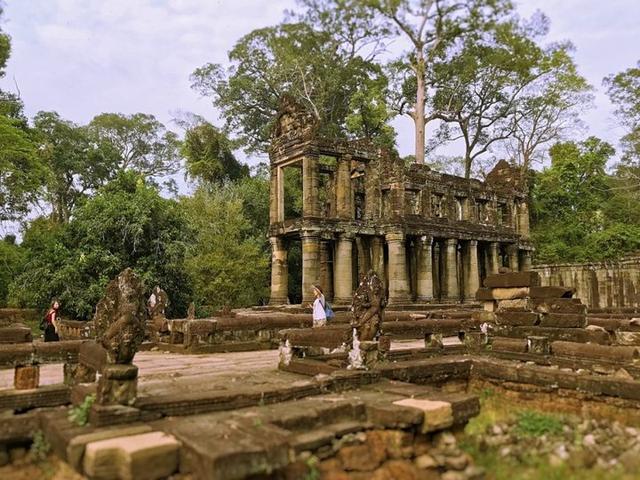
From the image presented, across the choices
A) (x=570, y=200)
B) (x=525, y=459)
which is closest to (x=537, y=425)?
(x=525, y=459)

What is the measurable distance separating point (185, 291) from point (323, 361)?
1579 cm

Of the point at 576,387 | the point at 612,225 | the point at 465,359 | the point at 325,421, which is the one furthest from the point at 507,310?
the point at 612,225

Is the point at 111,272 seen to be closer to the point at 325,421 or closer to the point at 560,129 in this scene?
the point at 325,421

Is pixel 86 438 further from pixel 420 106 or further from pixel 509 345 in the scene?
pixel 420 106

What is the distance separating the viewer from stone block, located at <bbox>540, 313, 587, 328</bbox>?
10391 mm

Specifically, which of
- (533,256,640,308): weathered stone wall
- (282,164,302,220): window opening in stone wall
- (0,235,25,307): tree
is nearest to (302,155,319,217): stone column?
(282,164,302,220): window opening in stone wall

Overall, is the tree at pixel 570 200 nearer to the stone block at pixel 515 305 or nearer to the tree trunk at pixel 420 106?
the tree trunk at pixel 420 106

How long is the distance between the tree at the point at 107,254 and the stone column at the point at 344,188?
6.86 metres

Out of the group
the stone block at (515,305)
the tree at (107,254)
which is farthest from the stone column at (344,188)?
the stone block at (515,305)

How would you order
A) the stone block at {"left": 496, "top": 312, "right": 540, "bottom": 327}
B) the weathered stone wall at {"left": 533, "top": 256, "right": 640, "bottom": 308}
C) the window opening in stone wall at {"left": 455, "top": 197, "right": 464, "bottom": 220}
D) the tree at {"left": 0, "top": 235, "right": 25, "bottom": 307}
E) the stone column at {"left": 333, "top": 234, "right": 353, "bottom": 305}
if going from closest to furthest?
the stone block at {"left": 496, "top": 312, "right": 540, "bottom": 327}
the tree at {"left": 0, "top": 235, "right": 25, "bottom": 307}
the stone column at {"left": 333, "top": 234, "right": 353, "bottom": 305}
the weathered stone wall at {"left": 533, "top": 256, "right": 640, "bottom": 308}
the window opening in stone wall at {"left": 455, "top": 197, "right": 464, "bottom": 220}

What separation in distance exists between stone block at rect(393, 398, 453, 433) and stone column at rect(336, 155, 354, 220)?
1857 cm

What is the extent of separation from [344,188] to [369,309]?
1656 cm

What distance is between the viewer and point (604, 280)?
26.5 m

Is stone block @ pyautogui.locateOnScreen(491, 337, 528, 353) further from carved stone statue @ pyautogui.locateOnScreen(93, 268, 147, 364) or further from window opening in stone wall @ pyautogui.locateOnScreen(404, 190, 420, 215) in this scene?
window opening in stone wall @ pyautogui.locateOnScreen(404, 190, 420, 215)
